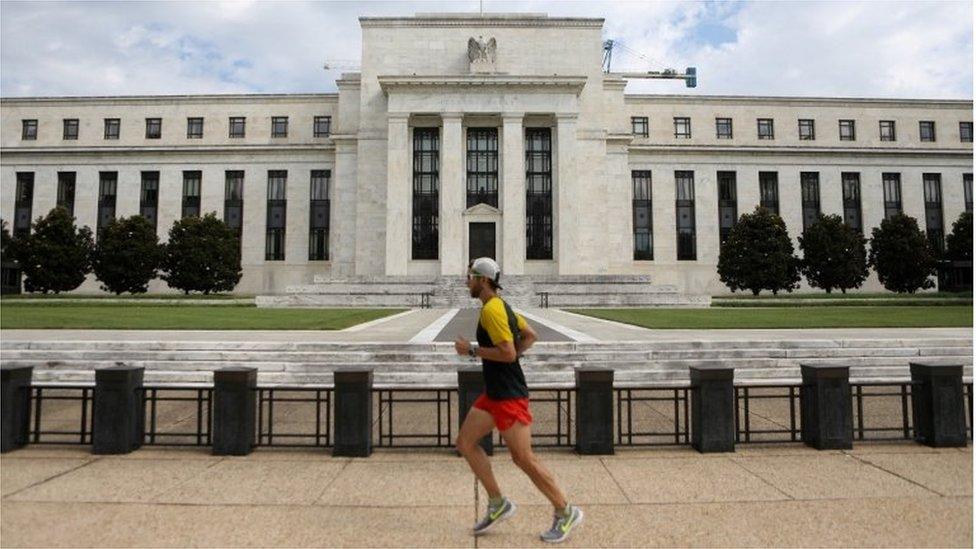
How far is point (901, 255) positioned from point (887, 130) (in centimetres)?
1719

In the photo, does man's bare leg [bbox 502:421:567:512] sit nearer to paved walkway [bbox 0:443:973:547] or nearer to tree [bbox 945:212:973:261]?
paved walkway [bbox 0:443:973:547]

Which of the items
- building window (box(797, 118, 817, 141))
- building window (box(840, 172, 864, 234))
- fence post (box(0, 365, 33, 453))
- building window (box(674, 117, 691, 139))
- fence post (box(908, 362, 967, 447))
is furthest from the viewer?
building window (box(797, 118, 817, 141))

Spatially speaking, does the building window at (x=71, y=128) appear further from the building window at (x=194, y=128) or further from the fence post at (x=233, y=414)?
the fence post at (x=233, y=414)

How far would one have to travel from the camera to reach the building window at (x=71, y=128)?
5600 cm

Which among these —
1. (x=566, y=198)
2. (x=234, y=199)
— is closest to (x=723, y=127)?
(x=566, y=198)

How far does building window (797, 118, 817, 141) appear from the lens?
56.9 metres

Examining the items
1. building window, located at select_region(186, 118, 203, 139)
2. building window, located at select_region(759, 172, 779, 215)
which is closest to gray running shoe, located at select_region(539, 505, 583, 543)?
building window, located at select_region(759, 172, 779, 215)

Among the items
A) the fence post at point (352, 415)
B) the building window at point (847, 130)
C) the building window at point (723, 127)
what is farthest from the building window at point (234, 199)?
the building window at point (847, 130)

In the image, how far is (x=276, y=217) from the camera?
53.3 m

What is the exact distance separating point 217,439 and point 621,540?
202 inches

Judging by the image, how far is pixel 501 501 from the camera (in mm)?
4992

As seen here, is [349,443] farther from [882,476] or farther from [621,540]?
[882,476]

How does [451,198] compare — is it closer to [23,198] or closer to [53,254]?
[53,254]

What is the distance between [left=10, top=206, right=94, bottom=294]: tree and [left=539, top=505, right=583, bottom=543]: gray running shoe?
47886 mm
